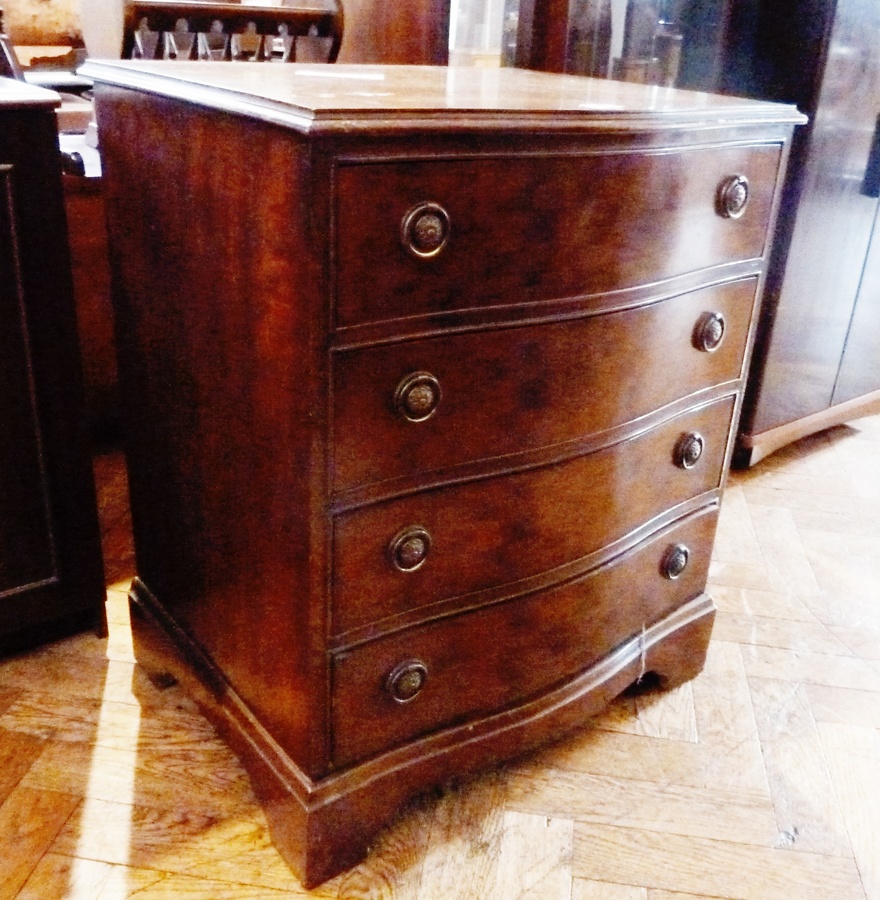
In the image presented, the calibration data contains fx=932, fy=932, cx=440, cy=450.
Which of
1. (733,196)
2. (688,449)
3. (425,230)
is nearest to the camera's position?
(425,230)

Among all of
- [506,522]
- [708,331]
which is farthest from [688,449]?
[506,522]

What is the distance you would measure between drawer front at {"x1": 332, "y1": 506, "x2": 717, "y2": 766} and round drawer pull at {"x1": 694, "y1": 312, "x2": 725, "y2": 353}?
0.91 ft

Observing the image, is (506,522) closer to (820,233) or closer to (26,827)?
(26,827)

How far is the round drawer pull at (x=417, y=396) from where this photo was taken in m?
0.92

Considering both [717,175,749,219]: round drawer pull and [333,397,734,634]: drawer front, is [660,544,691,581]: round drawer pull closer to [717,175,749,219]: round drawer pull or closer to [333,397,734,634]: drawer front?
[333,397,734,634]: drawer front

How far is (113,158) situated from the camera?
1.11 m

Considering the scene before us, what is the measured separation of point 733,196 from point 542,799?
0.82 m

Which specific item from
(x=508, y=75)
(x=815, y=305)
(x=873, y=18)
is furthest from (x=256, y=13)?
(x=815, y=305)

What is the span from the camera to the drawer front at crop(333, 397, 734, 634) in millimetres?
985

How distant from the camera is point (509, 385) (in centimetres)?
100

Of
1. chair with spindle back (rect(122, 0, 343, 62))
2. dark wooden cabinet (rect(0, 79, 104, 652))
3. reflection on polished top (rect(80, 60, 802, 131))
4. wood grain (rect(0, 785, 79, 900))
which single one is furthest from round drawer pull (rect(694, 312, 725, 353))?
chair with spindle back (rect(122, 0, 343, 62))

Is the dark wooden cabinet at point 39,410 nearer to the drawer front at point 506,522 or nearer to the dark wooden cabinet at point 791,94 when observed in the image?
the drawer front at point 506,522

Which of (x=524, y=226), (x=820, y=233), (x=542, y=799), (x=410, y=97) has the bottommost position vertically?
(x=542, y=799)

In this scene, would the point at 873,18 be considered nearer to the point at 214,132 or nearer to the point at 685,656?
the point at 685,656
